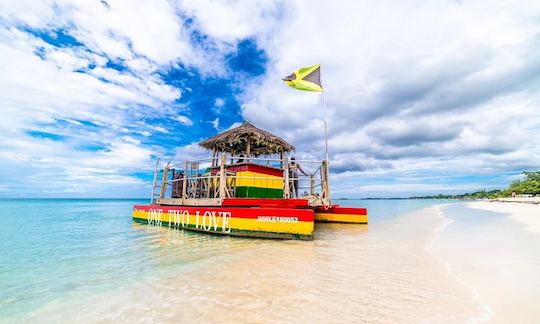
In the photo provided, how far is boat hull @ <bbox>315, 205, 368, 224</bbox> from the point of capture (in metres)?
11.6

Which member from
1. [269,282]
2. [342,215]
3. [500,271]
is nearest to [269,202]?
[269,282]

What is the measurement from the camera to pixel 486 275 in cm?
389

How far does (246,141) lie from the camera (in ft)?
37.7

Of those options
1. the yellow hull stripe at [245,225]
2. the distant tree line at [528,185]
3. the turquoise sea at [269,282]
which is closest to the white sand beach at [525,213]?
the turquoise sea at [269,282]

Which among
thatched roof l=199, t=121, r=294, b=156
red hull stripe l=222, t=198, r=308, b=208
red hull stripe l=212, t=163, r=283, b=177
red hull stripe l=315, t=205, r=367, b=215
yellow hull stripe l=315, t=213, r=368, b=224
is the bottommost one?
yellow hull stripe l=315, t=213, r=368, b=224

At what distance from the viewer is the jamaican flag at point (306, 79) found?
33.6 feet

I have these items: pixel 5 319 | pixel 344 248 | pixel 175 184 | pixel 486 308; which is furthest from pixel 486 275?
pixel 175 184

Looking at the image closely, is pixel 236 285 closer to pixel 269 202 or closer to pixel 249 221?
pixel 249 221

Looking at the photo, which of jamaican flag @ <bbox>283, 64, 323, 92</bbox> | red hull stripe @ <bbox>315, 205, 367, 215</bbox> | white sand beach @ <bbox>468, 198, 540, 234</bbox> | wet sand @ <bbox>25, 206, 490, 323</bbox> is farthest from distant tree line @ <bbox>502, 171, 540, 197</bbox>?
wet sand @ <bbox>25, 206, 490, 323</bbox>

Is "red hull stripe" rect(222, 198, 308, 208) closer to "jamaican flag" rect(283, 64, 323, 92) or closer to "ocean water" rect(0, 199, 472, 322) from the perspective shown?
"ocean water" rect(0, 199, 472, 322)

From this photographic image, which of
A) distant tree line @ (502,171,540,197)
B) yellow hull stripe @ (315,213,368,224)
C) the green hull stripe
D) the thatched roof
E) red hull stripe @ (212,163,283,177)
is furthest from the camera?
distant tree line @ (502,171,540,197)

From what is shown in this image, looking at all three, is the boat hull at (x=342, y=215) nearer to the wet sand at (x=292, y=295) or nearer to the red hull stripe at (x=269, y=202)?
the red hull stripe at (x=269, y=202)

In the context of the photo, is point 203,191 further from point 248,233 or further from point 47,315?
point 47,315

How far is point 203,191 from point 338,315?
8714 millimetres
